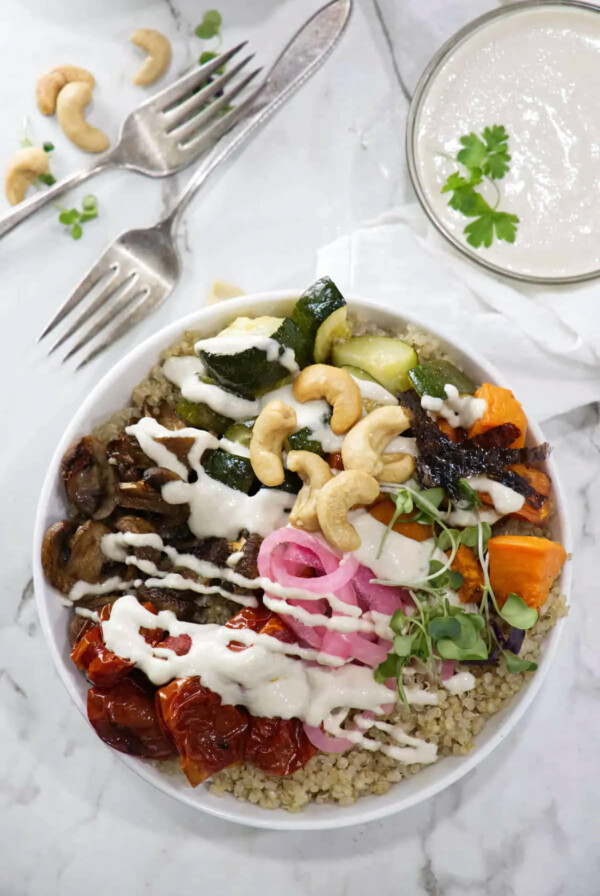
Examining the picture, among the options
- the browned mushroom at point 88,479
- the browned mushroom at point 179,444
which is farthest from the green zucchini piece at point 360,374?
the browned mushroom at point 88,479

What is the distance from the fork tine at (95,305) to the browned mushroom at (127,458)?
0.49 meters

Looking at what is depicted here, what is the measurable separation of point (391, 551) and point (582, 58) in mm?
1675

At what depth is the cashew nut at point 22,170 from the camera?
2641 mm

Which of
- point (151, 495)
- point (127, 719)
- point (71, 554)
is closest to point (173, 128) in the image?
point (151, 495)

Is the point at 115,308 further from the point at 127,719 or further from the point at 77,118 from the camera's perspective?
the point at 127,719

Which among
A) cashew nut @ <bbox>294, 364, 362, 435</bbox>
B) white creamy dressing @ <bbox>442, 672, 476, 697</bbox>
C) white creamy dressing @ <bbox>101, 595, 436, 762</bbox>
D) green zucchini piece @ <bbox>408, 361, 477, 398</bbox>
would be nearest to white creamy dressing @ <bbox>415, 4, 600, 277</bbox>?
green zucchini piece @ <bbox>408, 361, 477, 398</bbox>

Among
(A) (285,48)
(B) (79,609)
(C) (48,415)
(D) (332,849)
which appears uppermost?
(A) (285,48)

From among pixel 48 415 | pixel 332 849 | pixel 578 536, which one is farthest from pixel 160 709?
pixel 578 536

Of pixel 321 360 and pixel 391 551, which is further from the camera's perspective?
pixel 321 360

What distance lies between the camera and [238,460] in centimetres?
218

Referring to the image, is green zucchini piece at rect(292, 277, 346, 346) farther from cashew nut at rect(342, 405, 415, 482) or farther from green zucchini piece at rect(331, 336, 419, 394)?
cashew nut at rect(342, 405, 415, 482)

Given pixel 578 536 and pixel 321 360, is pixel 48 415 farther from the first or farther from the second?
pixel 578 536

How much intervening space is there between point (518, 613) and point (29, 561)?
1.48 metres

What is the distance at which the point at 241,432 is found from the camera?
88.0 inches
